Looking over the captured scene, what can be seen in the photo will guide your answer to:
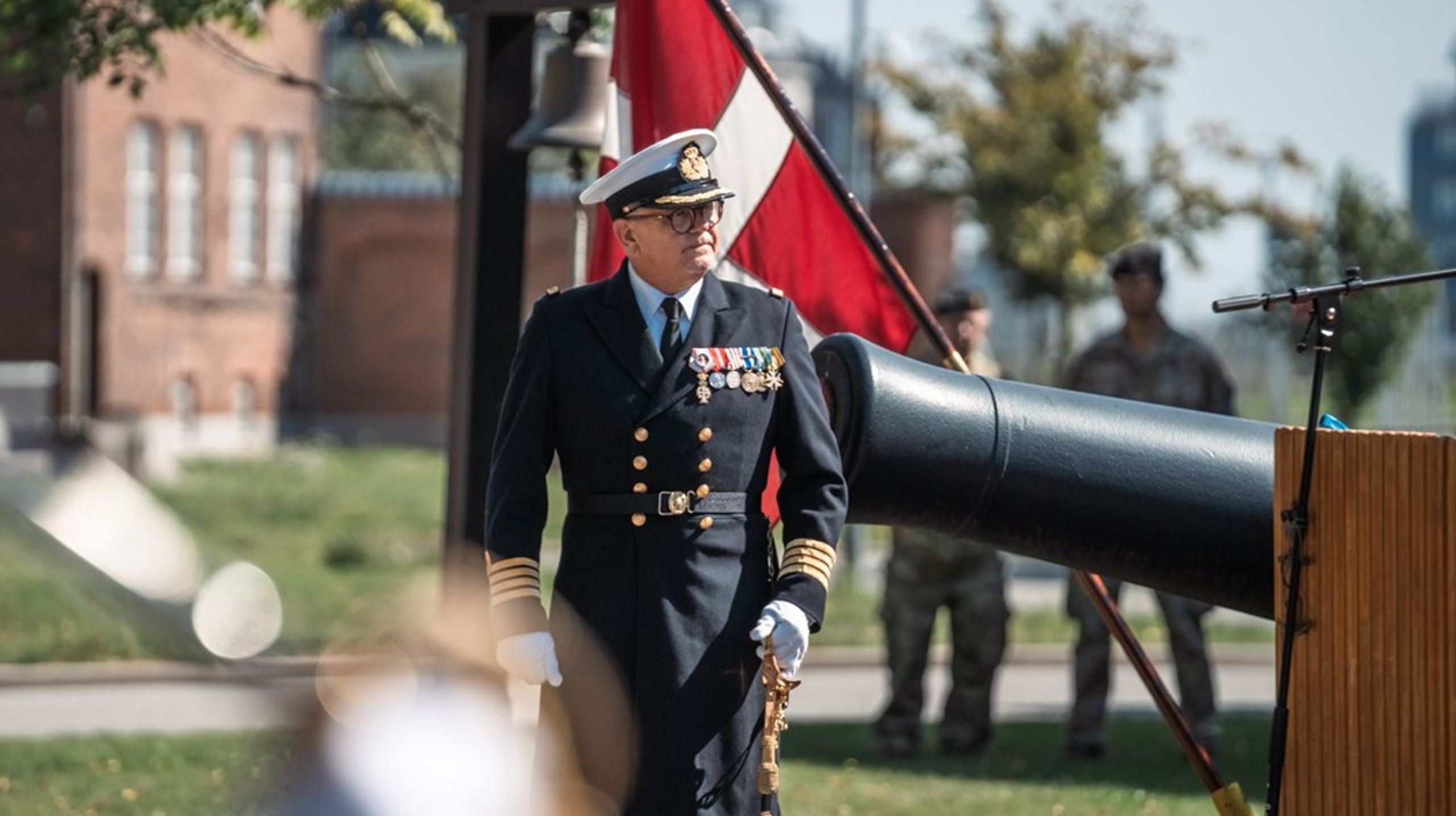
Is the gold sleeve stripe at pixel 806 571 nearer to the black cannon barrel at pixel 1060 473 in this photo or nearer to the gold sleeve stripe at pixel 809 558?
the gold sleeve stripe at pixel 809 558

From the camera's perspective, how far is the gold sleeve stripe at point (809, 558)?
3.84 m

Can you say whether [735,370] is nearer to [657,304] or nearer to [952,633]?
[657,304]

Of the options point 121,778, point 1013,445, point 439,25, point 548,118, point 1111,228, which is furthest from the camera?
point 1111,228

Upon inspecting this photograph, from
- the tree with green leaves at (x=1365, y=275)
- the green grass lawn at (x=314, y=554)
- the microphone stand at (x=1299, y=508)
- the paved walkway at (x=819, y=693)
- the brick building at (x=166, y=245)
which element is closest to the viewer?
the microphone stand at (x=1299, y=508)

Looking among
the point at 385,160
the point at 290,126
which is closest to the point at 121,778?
the point at 290,126

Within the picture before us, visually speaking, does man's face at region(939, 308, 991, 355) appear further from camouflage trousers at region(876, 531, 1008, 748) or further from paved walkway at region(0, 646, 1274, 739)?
paved walkway at region(0, 646, 1274, 739)

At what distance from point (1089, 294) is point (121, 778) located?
22915 mm

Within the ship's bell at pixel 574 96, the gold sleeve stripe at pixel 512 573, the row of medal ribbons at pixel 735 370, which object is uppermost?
the ship's bell at pixel 574 96

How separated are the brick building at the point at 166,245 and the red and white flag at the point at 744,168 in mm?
20479

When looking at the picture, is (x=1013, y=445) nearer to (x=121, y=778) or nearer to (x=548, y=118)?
(x=548, y=118)

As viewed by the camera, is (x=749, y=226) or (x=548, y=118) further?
(x=548, y=118)

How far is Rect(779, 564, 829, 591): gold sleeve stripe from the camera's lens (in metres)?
3.84

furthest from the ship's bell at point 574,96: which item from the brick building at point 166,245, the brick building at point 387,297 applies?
the brick building at point 387,297

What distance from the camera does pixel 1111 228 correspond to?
28.8 metres
